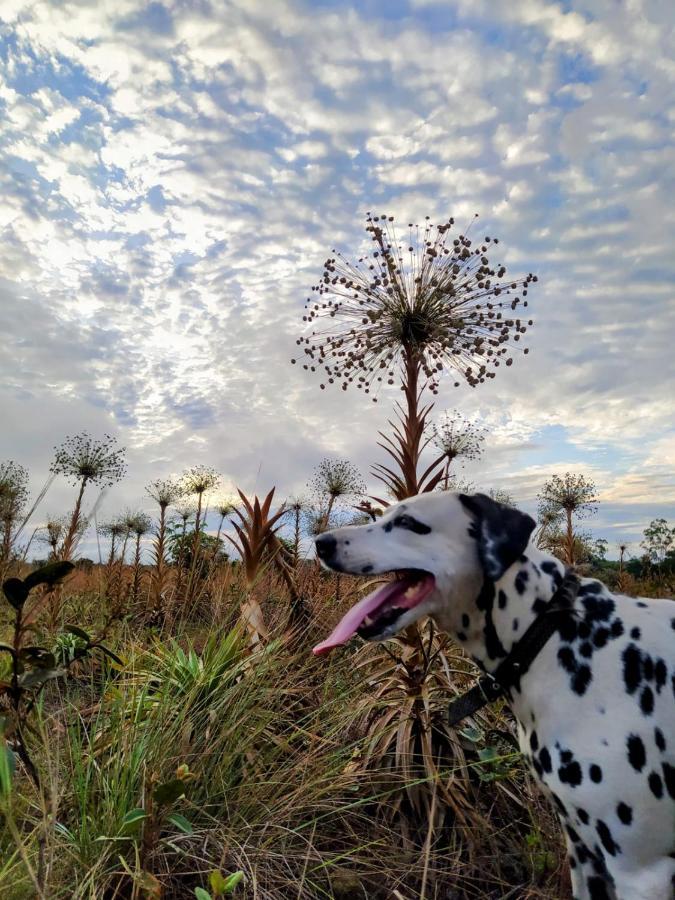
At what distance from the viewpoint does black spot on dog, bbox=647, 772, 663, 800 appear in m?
2.09

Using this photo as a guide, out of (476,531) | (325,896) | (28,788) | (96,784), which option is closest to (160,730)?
(96,784)

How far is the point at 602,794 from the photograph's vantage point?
2.08 m

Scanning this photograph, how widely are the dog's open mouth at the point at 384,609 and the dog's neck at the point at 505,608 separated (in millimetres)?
171

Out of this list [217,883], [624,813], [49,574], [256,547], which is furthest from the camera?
[256,547]

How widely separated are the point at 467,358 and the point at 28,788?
13.3 ft

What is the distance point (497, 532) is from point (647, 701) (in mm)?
778

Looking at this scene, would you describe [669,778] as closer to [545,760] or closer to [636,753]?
Result: [636,753]

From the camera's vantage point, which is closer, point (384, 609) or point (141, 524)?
point (384, 609)

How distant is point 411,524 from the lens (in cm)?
248

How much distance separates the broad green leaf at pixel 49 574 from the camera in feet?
7.79

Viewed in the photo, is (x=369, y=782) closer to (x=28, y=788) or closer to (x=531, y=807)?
(x=531, y=807)

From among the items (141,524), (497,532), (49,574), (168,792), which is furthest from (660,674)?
(141,524)

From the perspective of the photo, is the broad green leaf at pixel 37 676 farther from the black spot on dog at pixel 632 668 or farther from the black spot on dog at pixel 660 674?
the black spot on dog at pixel 660 674

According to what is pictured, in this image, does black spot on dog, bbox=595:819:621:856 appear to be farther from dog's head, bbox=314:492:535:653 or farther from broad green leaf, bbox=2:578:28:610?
broad green leaf, bbox=2:578:28:610
